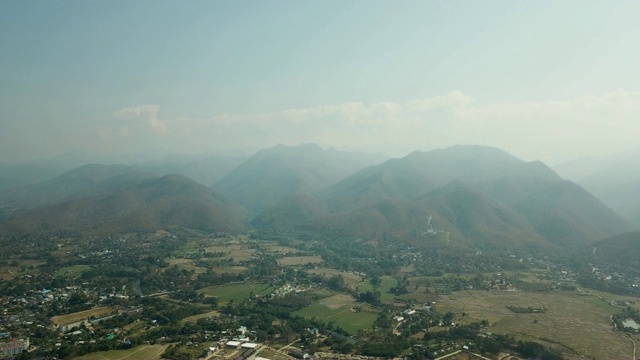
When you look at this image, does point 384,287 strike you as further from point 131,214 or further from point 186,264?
point 131,214

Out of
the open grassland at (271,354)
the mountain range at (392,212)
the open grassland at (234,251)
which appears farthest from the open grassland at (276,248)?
the open grassland at (271,354)

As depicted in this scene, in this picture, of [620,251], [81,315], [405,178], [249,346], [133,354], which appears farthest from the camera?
[405,178]

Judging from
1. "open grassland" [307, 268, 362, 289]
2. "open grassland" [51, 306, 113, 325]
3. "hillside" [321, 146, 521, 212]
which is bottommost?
"open grassland" [307, 268, 362, 289]

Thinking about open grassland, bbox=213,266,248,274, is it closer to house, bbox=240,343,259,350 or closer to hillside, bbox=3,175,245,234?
house, bbox=240,343,259,350

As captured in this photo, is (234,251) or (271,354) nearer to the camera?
(271,354)

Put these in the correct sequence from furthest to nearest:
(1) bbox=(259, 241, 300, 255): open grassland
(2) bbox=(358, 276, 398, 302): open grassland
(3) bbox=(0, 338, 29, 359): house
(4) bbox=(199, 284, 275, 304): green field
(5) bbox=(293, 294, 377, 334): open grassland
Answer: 1. (1) bbox=(259, 241, 300, 255): open grassland
2. (2) bbox=(358, 276, 398, 302): open grassland
3. (4) bbox=(199, 284, 275, 304): green field
4. (5) bbox=(293, 294, 377, 334): open grassland
5. (3) bbox=(0, 338, 29, 359): house

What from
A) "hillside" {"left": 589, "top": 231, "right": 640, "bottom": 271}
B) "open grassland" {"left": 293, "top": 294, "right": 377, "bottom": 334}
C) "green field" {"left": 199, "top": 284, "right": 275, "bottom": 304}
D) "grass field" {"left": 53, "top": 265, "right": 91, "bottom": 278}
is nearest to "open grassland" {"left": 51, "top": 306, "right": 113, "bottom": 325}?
"green field" {"left": 199, "top": 284, "right": 275, "bottom": 304}

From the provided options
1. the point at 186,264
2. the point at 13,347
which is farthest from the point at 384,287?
the point at 13,347
